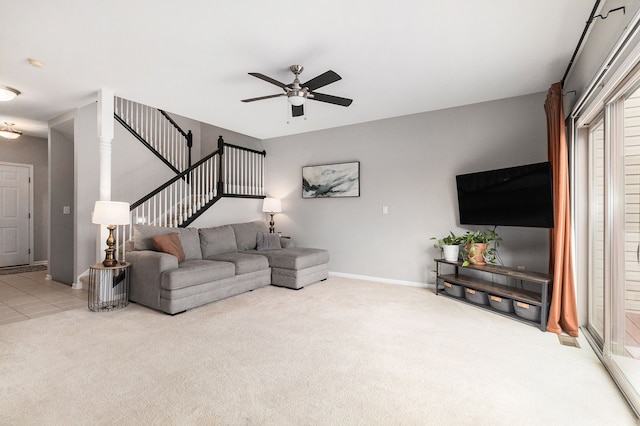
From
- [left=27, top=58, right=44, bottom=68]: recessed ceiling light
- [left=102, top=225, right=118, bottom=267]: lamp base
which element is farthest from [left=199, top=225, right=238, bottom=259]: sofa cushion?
[left=27, top=58, right=44, bottom=68]: recessed ceiling light

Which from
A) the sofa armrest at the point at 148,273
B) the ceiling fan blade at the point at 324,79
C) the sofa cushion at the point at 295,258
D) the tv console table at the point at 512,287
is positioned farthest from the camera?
the sofa cushion at the point at 295,258

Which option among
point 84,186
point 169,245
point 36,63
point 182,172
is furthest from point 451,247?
point 84,186

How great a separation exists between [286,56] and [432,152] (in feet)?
8.68

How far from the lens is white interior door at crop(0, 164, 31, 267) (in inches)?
245

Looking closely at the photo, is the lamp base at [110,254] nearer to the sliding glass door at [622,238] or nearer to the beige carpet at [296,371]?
the beige carpet at [296,371]

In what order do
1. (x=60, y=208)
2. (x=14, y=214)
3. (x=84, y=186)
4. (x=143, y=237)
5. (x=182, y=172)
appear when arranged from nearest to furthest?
(x=143, y=237) < (x=84, y=186) < (x=60, y=208) < (x=182, y=172) < (x=14, y=214)

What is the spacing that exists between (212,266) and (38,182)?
545 centimetres

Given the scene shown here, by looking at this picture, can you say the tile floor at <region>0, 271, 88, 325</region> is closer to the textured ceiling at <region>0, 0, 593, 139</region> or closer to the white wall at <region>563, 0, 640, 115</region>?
the textured ceiling at <region>0, 0, 593, 139</region>

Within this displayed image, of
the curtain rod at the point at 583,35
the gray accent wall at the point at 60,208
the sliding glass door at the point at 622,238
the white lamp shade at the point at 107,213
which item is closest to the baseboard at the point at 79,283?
the gray accent wall at the point at 60,208

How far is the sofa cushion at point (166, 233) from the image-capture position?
160 inches

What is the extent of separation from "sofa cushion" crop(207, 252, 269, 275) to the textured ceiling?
7.08 feet

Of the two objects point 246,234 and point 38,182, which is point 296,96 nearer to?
point 246,234

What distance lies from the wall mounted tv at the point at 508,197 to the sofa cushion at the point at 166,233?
3662mm

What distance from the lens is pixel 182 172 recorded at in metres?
5.35
